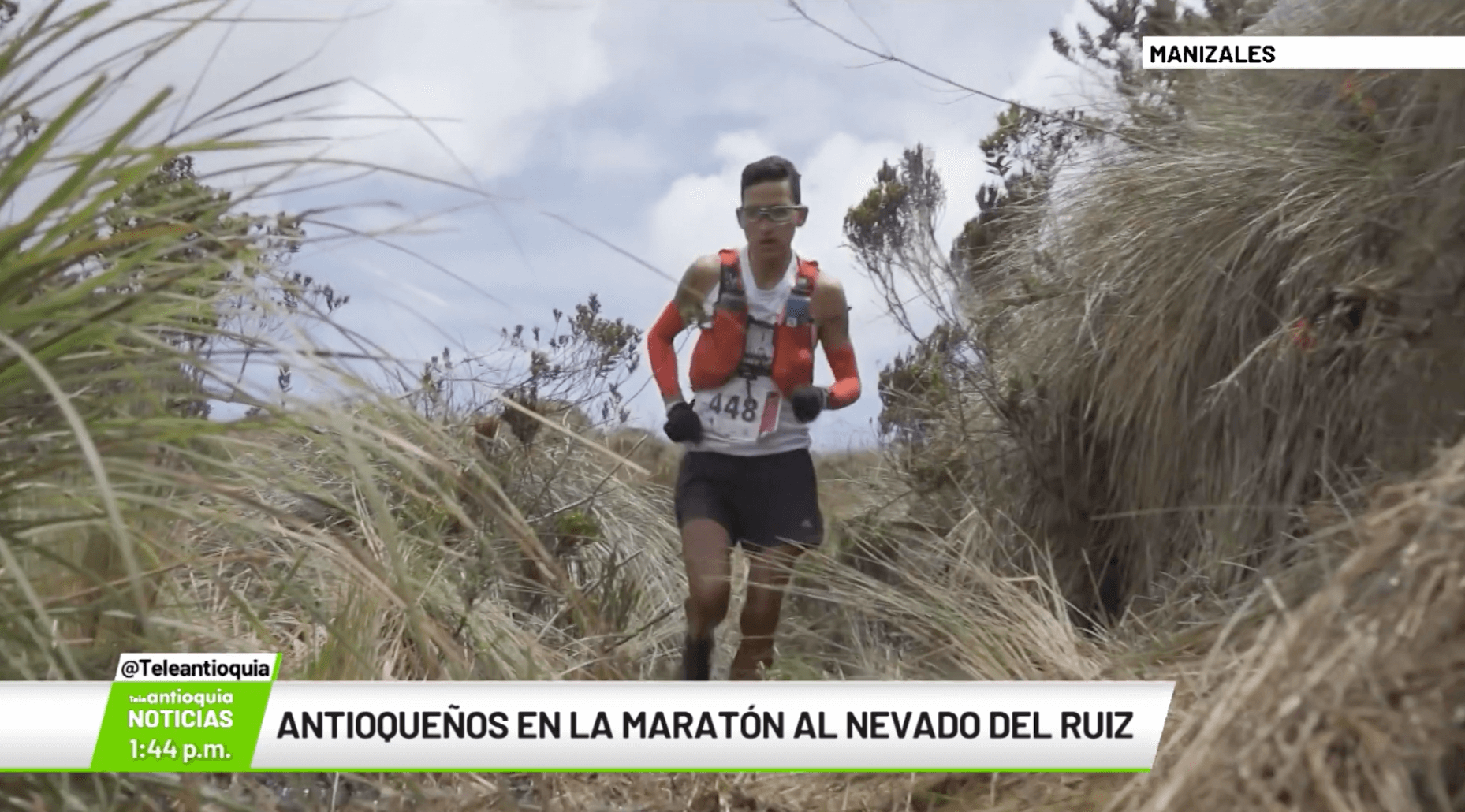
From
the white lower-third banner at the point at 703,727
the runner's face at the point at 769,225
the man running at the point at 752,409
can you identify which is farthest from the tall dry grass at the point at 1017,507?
the runner's face at the point at 769,225

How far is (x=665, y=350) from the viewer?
211 inches

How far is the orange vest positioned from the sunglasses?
209 mm

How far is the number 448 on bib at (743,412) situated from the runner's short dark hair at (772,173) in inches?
27.4

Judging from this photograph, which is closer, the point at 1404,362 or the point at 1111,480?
the point at 1404,362

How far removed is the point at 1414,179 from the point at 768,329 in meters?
2.04

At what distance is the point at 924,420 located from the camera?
7715 mm

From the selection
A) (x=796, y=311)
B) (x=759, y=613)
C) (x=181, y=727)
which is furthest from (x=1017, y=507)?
(x=181, y=727)

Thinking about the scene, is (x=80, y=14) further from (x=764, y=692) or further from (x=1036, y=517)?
(x=1036, y=517)

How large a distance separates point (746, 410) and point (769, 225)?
634 mm

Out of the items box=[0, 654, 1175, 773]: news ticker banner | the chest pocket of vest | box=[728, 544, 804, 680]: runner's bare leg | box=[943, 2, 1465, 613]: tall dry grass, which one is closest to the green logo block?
box=[0, 654, 1175, 773]: news ticker banner

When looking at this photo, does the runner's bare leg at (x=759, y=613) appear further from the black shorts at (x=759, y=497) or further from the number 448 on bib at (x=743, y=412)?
the number 448 on bib at (x=743, y=412)

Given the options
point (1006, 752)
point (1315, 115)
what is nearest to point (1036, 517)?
point (1315, 115)

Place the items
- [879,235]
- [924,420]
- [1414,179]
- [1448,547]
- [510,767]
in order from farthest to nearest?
[879,235] → [924,420] → [1414,179] → [510,767] → [1448,547]

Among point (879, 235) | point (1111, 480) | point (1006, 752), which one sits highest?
point (879, 235)
